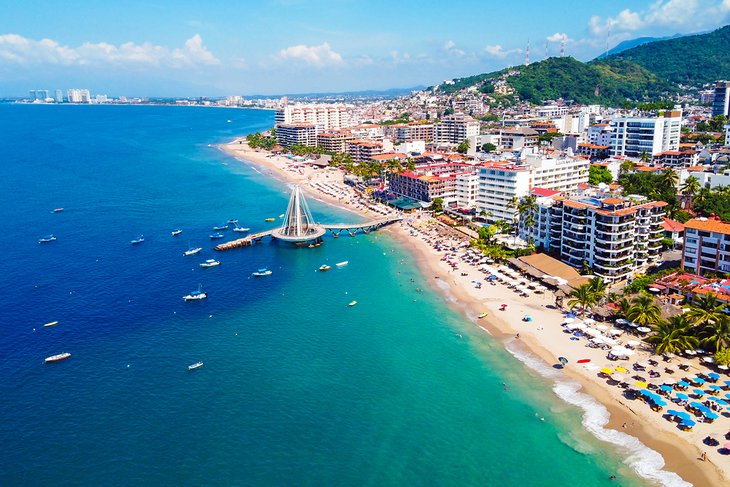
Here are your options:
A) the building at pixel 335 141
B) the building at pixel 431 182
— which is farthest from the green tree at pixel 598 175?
the building at pixel 335 141

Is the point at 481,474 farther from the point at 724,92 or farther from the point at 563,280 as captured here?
the point at 724,92

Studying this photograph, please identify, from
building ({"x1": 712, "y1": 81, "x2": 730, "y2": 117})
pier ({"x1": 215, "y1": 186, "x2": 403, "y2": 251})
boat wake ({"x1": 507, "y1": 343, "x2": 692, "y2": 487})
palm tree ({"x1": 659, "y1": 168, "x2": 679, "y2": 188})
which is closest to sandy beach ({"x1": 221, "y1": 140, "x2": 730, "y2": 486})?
boat wake ({"x1": 507, "y1": 343, "x2": 692, "y2": 487})

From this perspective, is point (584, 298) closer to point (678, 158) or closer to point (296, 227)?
point (296, 227)

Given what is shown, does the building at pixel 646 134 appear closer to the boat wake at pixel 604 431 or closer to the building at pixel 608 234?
the building at pixel 608 234

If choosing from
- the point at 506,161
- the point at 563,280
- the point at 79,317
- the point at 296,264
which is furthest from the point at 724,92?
the point at 79,317

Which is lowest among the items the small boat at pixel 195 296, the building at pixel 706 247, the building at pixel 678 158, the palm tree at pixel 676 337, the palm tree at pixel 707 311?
the small boat at pixel 195 296

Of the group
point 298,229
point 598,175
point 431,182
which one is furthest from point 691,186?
point 298,229

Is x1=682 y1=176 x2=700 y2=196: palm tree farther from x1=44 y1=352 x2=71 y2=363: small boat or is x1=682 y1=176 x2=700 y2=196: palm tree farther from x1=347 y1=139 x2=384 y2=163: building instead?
x1=44 y1=352 x2=71 y2=363: small boat
